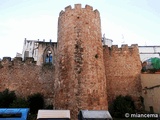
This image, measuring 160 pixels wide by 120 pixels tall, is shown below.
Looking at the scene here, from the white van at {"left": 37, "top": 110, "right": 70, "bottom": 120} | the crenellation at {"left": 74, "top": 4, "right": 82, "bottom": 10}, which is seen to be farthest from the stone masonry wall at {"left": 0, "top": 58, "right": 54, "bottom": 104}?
the white van at {"left": 37, "top": 110, "right": 70, "bottom": 120}

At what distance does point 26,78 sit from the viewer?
17609 mm

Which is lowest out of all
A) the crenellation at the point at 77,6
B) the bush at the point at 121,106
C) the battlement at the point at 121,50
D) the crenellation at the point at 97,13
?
the bush at the point at 121,106

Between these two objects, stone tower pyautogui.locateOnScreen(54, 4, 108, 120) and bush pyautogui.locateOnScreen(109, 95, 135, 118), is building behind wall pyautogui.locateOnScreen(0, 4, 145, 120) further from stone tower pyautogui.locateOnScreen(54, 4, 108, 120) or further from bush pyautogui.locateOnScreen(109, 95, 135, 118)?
bush pyautogui.locateOnScreen(109, 95, 135, 118)

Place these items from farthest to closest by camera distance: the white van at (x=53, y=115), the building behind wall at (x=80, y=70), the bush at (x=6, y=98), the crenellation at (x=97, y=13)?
1. the bush at (x=6, y=98)
2. the crenellation at (x=97, y=13)
3. the building behind wall at (x=80, y=70)
4. the white van at (x=53, y=115)

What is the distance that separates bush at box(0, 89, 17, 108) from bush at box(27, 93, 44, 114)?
143 cm

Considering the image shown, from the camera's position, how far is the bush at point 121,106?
14.3 meters

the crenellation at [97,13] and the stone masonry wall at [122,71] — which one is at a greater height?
the crenellation at [97,13]

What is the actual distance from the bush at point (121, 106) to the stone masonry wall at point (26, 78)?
5754 mm

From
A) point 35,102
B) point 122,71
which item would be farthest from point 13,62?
point 122,71

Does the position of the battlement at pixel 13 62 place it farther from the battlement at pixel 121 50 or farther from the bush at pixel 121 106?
the bush at pixel 121 106

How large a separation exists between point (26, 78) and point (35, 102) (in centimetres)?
280

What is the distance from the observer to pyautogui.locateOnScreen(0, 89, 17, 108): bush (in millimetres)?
15461

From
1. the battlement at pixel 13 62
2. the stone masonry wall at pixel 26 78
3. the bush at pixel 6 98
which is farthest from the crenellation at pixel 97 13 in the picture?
the bush at pixel 6 98

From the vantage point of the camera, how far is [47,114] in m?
9.03
